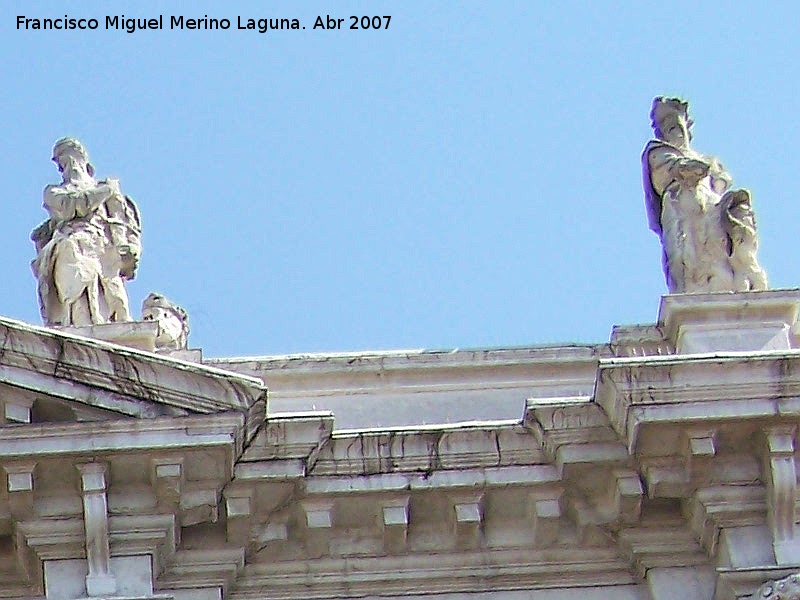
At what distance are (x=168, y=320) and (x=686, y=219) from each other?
4.34m

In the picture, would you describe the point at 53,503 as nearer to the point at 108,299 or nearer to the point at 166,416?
the point at 166,416

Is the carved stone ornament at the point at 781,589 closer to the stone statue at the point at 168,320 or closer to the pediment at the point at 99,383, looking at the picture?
the pediment at the point at 99,383

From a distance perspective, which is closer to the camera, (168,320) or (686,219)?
(686,219)

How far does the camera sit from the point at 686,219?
1780cm

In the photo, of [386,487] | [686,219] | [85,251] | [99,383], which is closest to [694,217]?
[686,219]

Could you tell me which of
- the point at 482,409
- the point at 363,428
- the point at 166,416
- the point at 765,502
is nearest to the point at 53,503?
the point at 166,416

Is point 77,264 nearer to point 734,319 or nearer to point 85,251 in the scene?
point 85,251

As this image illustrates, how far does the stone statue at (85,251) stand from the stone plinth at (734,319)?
4284mm

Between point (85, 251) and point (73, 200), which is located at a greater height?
point (73, 200)

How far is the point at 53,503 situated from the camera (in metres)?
15.5

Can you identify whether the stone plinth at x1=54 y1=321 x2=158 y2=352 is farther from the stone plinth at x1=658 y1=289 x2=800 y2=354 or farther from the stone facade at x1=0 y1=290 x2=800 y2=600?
the stone plinth at x1=658 y1=289 x2=800 y2=354

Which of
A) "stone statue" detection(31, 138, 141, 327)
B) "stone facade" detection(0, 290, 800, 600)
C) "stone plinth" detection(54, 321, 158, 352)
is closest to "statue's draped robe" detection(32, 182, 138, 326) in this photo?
"stone statue" detection(31, 138, 141, 327)

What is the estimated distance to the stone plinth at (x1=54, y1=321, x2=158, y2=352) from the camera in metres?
17.1

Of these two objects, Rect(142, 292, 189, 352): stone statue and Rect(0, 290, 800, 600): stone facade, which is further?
Rect(142, 292, 189, 352): stone statue
